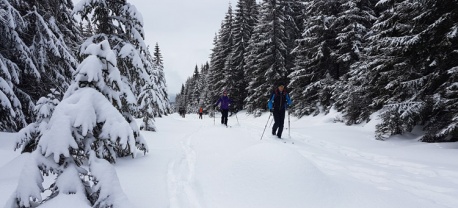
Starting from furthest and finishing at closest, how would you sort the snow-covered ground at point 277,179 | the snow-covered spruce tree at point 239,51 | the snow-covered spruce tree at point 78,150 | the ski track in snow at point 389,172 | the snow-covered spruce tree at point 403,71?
the snow-covered spruce tree at point 239,51
the snow-covered spruce tree at point 403,71
the ski track in snow at point 389,172
the snow-covered ground at point 277,179
the snow-covered spruce tree at point 78,150

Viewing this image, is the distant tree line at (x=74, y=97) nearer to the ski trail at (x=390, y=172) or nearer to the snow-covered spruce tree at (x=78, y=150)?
the snow-covered spruce tree at (x=78, y=150)

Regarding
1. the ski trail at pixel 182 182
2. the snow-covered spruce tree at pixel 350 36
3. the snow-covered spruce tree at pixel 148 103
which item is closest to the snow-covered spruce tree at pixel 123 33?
the ski trail at pixel 182 182

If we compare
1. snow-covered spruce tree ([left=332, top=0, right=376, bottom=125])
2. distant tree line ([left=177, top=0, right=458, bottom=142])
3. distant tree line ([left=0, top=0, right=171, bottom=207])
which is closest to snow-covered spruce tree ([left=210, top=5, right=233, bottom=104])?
distant tree line ([left=177, top=0, right=458, bottom=142])

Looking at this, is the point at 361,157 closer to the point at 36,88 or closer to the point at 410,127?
the point at 410,127

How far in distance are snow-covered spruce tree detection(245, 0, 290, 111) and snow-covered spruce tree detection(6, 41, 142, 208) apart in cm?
2208

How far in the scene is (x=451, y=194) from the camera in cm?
460

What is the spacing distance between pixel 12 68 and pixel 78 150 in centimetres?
802

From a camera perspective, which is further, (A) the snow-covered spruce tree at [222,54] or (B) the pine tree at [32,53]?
(A) the snow-covered spruce tree at [222,54]

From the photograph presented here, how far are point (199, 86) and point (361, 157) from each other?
56252 mm

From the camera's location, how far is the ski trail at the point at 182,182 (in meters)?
3.85

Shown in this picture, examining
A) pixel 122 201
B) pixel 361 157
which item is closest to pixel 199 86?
pixel 361 157

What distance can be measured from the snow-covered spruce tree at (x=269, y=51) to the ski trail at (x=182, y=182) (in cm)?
1928

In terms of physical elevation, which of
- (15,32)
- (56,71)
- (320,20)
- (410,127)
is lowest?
(410,127)

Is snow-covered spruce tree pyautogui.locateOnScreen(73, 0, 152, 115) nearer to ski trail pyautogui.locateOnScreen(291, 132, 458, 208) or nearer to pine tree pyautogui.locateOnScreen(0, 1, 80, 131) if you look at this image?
pine tree pyautogui.locateOnScreen(0, 1, 80, 131)
